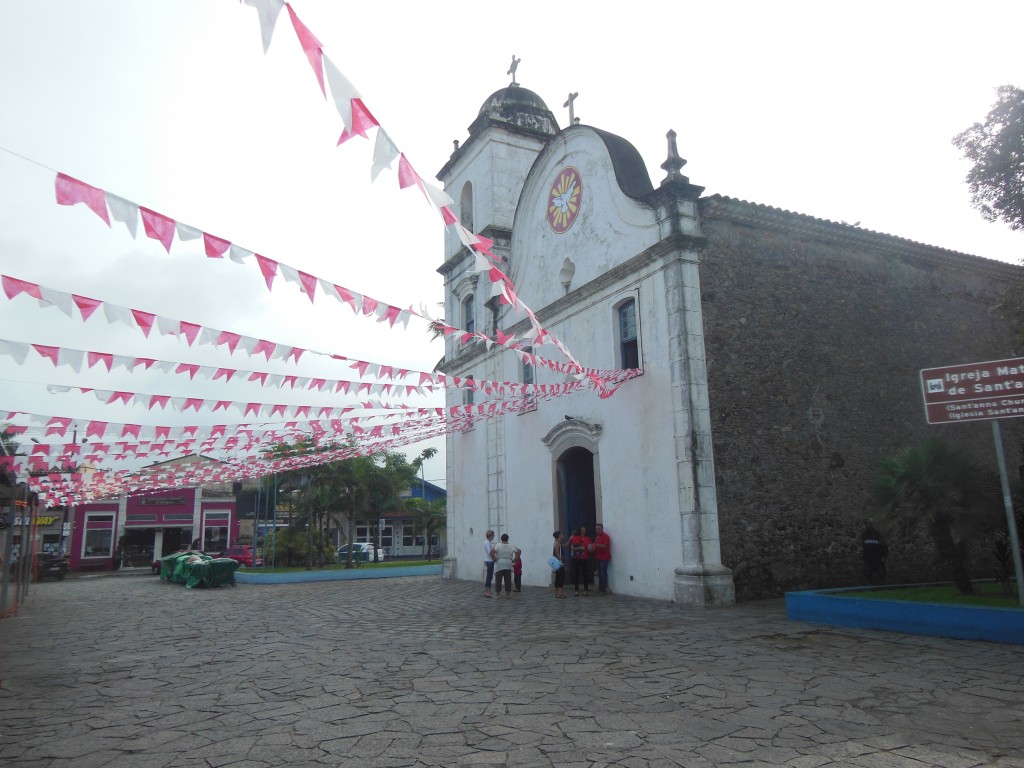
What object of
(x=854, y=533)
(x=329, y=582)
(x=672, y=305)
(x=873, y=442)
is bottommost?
(x=329, y=582)

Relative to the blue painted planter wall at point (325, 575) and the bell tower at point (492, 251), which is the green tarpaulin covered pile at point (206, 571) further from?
the bell tower at point (492, 251)

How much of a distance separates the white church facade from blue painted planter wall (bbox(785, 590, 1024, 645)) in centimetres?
195

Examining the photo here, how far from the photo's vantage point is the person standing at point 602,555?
13609 mm

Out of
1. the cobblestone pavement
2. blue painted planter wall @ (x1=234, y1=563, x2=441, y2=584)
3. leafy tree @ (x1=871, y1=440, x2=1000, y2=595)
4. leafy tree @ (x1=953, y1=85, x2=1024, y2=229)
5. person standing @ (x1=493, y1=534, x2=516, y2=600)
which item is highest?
Result: leafy tree @ (x1=953, y1=85, x2=1024, y2=229)

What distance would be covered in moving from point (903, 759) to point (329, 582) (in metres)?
20.0

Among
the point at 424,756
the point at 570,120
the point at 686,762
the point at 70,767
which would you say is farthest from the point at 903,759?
the point at 570,120

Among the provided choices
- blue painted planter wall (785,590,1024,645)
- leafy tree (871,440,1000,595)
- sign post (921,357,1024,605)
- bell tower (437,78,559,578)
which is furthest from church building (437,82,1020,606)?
sign post (921,357,1024,605)

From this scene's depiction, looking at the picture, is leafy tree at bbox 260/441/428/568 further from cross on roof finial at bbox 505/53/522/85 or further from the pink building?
cross on roof finial at bbox 505/53/522/85

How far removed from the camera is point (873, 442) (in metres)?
14.1

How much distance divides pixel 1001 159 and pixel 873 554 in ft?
24.3

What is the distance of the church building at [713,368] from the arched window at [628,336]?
44 millimetres

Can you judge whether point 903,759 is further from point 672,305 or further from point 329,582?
point 329,582

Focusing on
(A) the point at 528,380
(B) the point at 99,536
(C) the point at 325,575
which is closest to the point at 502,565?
(A) the point at 528,380

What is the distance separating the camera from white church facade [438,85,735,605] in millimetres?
12391
